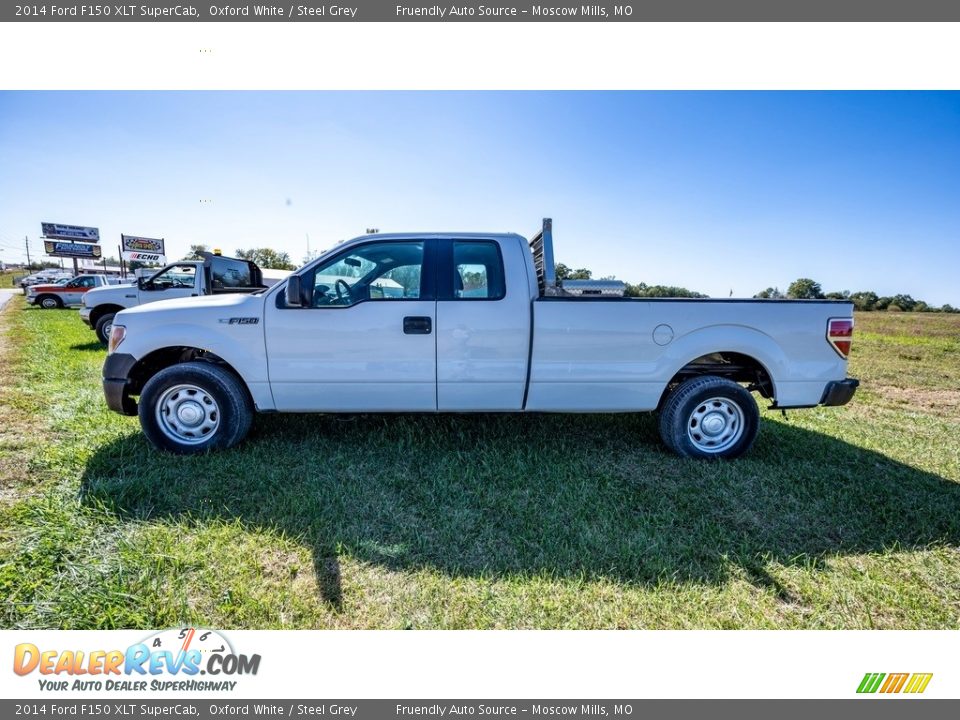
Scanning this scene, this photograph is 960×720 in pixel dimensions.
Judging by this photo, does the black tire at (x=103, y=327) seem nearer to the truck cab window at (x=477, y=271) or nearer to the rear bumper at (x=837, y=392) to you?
the truck cab window at (x=477, y=271)

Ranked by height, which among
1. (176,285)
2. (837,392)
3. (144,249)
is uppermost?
(144,249)

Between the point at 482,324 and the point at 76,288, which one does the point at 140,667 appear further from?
the point at 76,288

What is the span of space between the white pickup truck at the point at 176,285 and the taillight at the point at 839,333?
24.4ft

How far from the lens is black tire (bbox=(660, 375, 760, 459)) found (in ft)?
11.6

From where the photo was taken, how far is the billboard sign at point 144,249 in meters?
35.3

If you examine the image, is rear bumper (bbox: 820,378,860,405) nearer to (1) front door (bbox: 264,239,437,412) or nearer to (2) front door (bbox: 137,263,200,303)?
(1) front door (bbox: 264,239,437,412)

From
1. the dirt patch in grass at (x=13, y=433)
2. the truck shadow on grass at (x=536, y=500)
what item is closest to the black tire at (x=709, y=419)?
the truck shadow on grass at (x=536, y=500)

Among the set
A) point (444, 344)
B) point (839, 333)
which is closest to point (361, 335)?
point (444, 344)

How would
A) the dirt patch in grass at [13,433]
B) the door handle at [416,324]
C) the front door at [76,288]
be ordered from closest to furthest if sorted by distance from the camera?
the dirt patch in grass at [13,433], the door handle at [416,324], the front door at [76,288]

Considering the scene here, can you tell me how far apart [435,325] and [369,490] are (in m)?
1.34

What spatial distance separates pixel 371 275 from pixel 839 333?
3874 mm

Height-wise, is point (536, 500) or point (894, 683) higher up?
point (536, 500)

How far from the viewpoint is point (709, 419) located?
3635 mm

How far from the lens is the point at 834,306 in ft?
11.3
